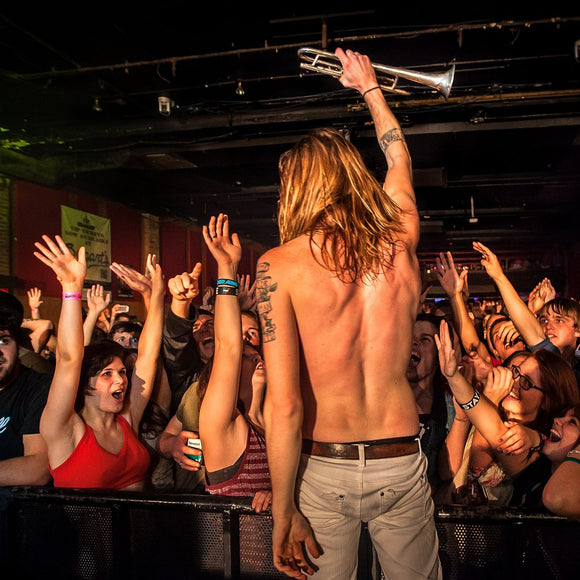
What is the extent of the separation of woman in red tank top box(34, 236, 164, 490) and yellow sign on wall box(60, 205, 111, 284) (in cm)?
703

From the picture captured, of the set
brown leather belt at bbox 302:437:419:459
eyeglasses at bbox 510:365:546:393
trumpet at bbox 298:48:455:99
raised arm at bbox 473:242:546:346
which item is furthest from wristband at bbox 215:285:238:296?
raised arm at bbox 473:242:546:346

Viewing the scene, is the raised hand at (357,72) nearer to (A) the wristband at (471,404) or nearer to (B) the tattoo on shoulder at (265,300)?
(B) the tattoo on shoulder at (265,300)

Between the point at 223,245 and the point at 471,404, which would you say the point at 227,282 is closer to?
the point at 223,245

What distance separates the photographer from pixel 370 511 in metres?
1.44

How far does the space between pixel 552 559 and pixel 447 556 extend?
0.33m

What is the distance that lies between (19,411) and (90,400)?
1.18 ft

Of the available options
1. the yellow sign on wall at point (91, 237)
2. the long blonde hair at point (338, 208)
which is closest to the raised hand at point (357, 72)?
the long blonde hair at point (338, 208)

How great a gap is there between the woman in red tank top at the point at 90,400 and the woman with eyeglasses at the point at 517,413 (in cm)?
151

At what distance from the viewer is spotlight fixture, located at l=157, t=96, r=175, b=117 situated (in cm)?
654

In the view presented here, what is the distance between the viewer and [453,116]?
7.13m

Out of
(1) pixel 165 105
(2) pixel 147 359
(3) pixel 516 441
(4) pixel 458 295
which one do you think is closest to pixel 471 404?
(3) pixel 516 441

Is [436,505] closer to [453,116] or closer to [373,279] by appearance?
[373,279]

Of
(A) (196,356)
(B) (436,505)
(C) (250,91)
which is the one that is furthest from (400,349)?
(C) (250,91)

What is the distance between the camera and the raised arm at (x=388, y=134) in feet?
5.73
